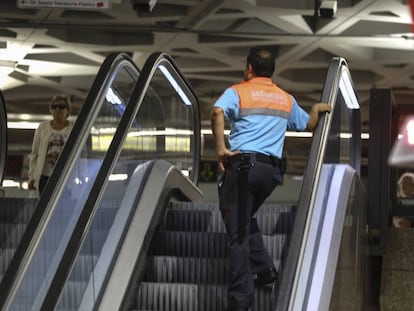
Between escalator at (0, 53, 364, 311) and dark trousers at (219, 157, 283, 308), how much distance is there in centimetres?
23

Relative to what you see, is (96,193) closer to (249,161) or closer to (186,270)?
(249,161)

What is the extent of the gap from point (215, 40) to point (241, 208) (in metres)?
11.2

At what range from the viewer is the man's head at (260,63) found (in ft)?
18.2

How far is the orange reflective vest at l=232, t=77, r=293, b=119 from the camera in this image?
5.48m

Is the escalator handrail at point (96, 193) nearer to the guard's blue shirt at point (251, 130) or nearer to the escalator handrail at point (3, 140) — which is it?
the guard's blue shirt at point (251, 130)

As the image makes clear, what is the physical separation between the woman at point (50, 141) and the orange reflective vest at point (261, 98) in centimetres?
314

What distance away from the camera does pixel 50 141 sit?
330 inches

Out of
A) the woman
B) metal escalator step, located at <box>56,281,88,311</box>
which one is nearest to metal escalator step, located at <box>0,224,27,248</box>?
the woman

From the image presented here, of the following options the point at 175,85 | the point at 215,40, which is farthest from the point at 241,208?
the point at 215,40

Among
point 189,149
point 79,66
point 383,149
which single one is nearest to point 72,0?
point 189,149

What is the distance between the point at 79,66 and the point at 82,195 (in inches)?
535

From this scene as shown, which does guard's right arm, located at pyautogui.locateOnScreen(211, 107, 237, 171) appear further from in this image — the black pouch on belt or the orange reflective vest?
the black pouch on belt

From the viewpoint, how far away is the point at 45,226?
5.04m

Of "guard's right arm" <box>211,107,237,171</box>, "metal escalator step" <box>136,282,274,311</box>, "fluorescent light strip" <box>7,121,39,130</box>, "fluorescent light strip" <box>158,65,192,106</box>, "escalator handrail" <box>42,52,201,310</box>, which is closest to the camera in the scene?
"escalator handrail" <box>42,52,201,310</box>
